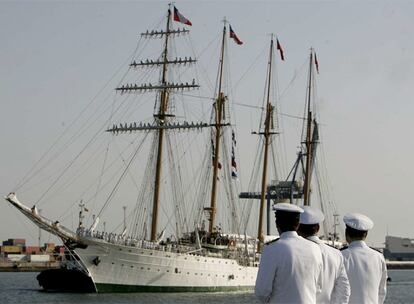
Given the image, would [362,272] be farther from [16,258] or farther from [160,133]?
[16,258]

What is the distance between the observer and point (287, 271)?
730 centimetres

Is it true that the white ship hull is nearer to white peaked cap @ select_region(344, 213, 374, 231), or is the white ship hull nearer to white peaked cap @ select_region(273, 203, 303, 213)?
white peaked cap @ select_region(344, 213, 374, 231)

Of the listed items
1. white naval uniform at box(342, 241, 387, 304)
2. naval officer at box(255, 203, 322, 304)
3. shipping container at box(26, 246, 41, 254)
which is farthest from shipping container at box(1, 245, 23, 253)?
naval officer at box(255, 203, 322, 304)

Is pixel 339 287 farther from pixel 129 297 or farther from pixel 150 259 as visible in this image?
pixel 150 259

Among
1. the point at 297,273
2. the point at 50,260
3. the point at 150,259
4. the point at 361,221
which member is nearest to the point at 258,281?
the point at 297,273

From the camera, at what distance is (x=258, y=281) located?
7.31 meters

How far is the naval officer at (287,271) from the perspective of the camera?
7281mm

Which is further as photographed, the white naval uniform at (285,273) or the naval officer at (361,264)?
the naval officer at (361,264)

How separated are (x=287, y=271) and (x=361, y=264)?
2.39m

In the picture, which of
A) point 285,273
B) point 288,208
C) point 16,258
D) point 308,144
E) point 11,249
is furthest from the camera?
point 11,249

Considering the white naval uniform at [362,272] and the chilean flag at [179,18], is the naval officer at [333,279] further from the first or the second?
the chilean flag at [179,18]

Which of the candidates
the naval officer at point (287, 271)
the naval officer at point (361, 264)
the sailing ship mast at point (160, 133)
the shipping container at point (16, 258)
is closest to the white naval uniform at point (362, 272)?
the naval officer at point (361, 264)

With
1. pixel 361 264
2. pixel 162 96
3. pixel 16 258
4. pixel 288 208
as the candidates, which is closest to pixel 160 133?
pixel 162 96

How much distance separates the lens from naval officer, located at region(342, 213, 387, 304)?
936 centimetres
